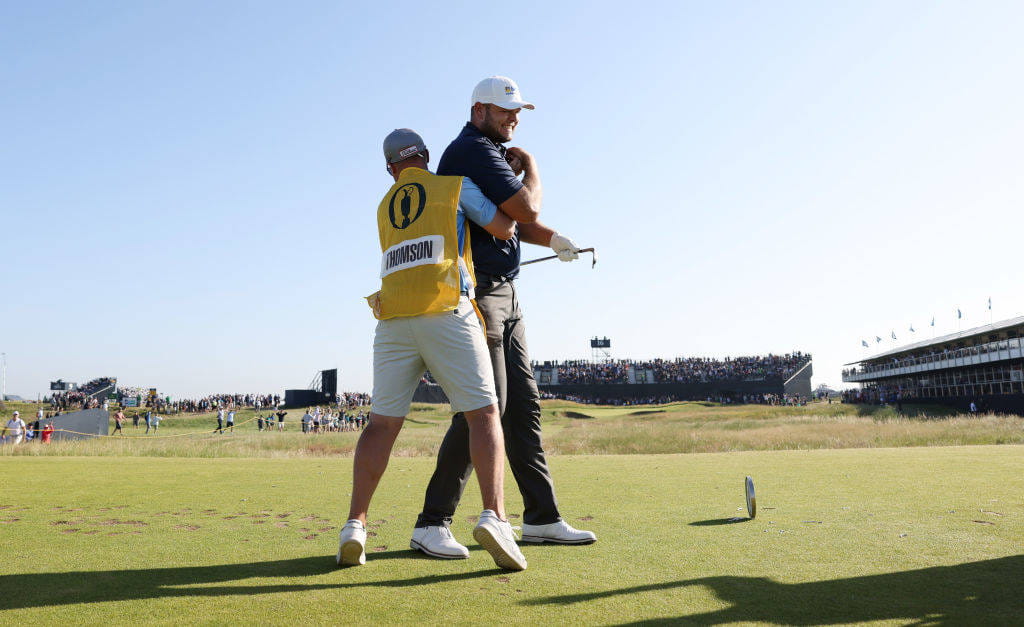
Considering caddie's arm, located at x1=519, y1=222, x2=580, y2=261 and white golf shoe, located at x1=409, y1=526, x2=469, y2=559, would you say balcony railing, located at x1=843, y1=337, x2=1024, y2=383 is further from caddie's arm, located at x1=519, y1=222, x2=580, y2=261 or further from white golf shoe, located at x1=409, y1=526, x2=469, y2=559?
white golf shoe, located at x1=409, y1=526, x2=469, y2=559

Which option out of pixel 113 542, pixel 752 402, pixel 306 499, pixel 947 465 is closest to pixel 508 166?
pixel 113 542

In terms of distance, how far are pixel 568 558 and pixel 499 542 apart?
1.53 ft

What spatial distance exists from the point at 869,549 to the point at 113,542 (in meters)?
3.71

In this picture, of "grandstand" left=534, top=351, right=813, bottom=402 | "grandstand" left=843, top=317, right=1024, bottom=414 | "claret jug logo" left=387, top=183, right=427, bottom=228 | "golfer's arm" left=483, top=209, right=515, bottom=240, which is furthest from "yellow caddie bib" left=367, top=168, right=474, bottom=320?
"grandstand" left=534, top=351, right=813, bottom=402

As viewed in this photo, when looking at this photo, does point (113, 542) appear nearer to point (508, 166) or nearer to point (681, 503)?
point (508, 166)

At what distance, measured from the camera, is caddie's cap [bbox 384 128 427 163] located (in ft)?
11.7

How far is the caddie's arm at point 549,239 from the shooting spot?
3.51 metres

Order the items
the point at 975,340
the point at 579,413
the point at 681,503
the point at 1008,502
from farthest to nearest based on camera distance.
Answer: the point at 975,340, the point at 579,413, the point at 681,503, the point at 1008,502

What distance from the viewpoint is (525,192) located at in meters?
3.38

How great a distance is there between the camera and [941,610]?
2.14 meters

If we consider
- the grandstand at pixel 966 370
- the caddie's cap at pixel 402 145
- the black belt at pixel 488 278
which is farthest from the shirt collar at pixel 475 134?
the grandstand at pixel 966 370

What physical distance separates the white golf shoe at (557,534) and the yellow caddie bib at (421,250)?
4.33ft

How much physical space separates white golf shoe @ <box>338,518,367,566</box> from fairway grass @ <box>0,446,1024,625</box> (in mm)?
65

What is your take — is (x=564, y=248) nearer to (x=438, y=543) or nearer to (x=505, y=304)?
(x=505, y=304)
